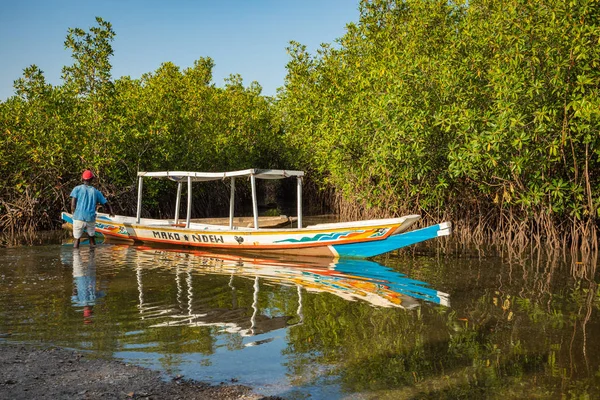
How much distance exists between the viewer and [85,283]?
887 centimetres

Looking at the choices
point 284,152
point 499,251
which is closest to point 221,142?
point 284,152

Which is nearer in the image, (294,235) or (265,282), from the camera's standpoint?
(265,282)

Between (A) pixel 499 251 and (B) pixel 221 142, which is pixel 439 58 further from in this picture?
(B) pixel 221 142

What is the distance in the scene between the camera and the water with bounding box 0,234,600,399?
462cm

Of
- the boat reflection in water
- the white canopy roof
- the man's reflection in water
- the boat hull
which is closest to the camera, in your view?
the boat reflection in water

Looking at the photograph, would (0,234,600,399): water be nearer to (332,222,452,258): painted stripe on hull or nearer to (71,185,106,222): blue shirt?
(332,222,452,258): painted stripe on hull

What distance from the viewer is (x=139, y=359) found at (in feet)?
16.4

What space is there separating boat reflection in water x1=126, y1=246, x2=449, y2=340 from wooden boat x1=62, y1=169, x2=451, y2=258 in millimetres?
269

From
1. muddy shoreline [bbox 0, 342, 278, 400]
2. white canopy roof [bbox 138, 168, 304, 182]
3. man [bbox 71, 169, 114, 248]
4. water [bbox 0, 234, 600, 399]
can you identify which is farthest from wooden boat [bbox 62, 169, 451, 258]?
muddy shoreline [bbox 0, 342, 278, 400]

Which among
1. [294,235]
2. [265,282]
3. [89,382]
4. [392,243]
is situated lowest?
[89,382]

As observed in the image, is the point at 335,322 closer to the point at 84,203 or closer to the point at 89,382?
the point at 89,382

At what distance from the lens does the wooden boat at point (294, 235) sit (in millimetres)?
10578

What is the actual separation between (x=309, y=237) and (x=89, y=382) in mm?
7377

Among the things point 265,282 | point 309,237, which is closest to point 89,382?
point 265,282
